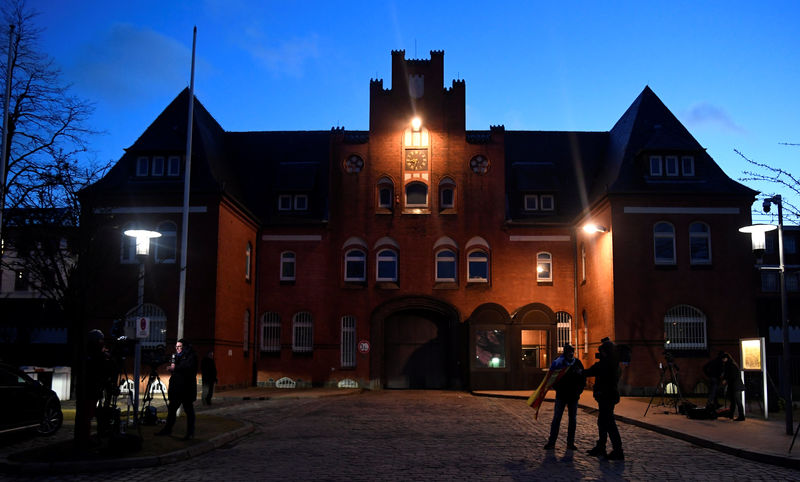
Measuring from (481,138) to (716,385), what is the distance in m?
20.8

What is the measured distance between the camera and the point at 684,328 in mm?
30750

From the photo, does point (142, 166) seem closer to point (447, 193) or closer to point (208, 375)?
point (208, 375)

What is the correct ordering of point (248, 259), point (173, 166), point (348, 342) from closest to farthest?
point (173, 166) < point (248, 259) < point (348, 342)

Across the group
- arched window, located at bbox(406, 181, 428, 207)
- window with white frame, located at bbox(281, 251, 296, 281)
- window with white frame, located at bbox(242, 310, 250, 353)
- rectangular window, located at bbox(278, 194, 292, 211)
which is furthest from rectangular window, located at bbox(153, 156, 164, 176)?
arched window, located at bbox(406, 181, 428, 207)

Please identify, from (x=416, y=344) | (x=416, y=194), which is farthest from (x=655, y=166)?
(x=416, y=344)

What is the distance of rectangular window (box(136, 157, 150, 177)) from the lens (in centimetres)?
3322

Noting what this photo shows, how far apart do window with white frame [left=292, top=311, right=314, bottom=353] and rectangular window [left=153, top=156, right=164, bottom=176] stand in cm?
939

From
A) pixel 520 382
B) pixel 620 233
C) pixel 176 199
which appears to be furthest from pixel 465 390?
pixel 176 199

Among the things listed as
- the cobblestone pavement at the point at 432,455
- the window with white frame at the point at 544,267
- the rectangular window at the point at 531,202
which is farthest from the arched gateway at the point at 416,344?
the cobblestone pavement at the point at 432,455

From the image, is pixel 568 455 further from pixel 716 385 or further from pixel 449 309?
pixel 449 309

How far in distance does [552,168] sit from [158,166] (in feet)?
64.3

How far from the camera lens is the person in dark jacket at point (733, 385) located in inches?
759

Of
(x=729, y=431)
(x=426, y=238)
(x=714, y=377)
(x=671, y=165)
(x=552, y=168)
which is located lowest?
(x=729, y=431)

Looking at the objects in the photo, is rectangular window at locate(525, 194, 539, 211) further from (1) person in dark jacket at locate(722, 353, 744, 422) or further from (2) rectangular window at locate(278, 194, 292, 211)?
(1) person in dark jacket at locate(722, 353, 744, 422)
